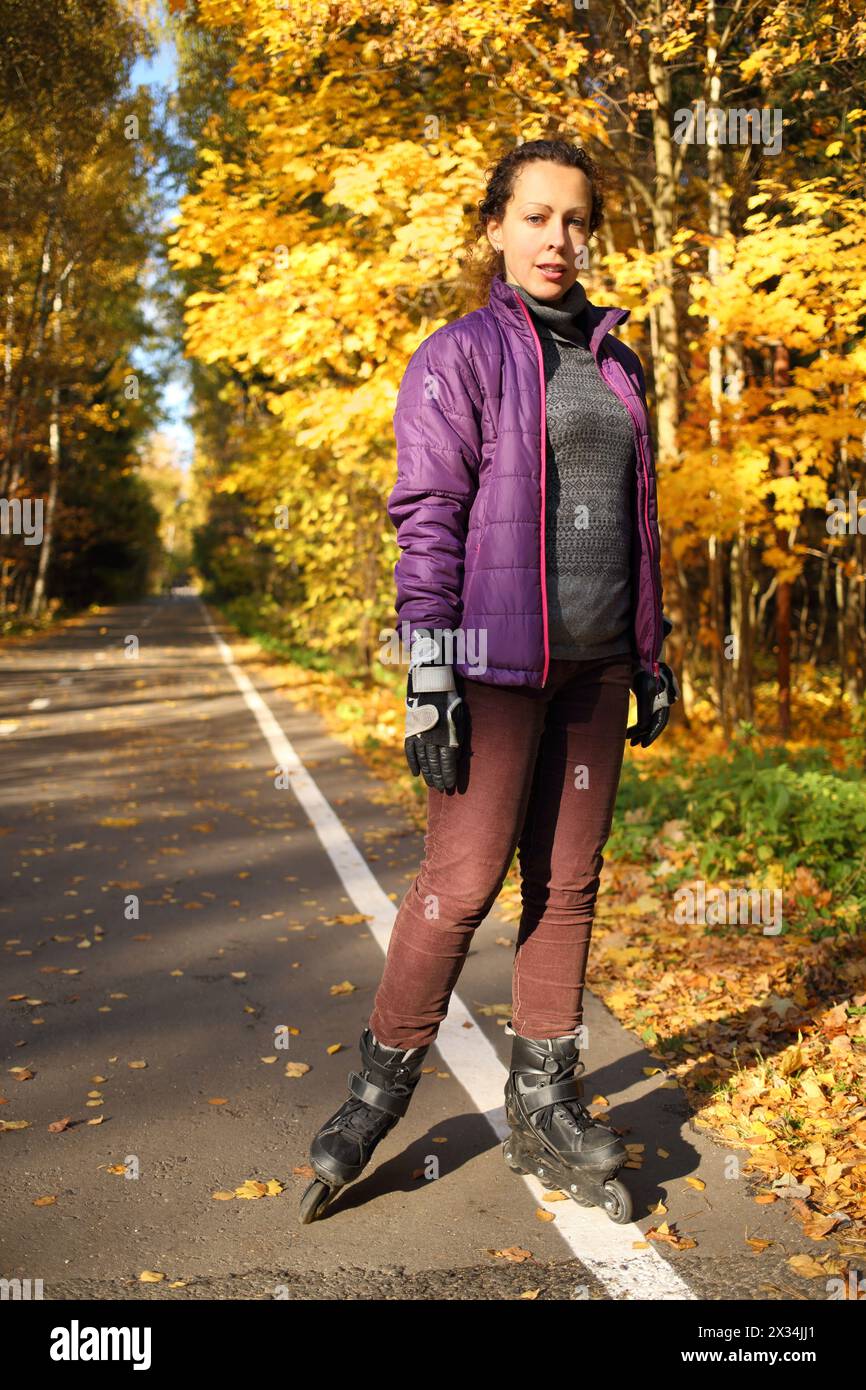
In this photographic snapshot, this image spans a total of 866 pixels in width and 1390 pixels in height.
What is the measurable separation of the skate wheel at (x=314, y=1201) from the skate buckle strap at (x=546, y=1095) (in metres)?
0.53

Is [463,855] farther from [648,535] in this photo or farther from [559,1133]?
[648,535]

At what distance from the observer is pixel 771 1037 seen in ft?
14.0

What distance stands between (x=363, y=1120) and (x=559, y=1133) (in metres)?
0.47

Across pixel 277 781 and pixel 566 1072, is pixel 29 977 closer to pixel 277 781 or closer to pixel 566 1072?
pixel 566 1072

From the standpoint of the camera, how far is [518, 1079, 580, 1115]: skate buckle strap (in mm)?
3193

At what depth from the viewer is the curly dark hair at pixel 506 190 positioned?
3.15 metres

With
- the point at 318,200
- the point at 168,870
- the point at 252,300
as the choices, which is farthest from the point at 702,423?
the point at 318,200

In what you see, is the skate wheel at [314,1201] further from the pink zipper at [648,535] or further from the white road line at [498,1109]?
the pink zipper at [648,535]

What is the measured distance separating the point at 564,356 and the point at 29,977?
3215mm
